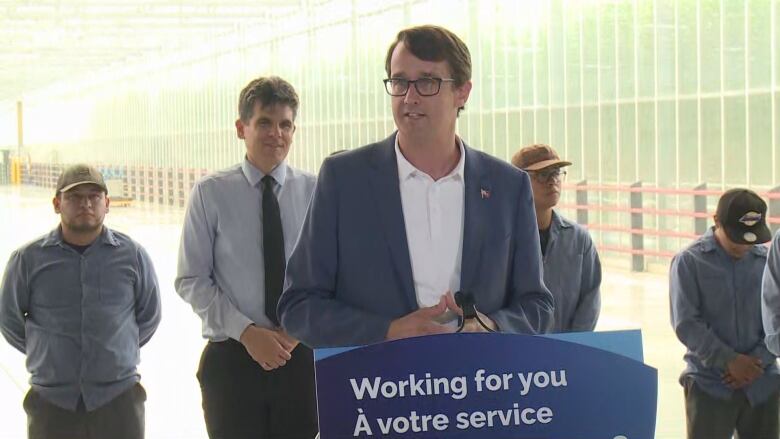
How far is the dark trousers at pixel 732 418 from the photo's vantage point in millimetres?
5207

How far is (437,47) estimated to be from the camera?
2.76 meters

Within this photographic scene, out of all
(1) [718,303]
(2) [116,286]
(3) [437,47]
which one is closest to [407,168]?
(3) [437,47]

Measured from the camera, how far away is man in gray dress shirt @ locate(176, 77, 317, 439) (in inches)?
171

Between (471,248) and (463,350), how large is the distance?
1.80ft

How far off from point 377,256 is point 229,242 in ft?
5.95

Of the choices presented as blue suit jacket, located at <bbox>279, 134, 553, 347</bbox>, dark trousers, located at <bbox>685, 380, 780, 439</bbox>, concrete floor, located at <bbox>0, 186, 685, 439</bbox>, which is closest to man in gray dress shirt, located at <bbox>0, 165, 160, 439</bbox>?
blue suit jacket, located at <bbox>279, 134, 553, 347</bbox>

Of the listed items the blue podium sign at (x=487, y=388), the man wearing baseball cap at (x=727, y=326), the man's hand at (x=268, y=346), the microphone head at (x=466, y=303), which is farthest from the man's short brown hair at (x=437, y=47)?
the man wearing baseball cap at (x=727, y=326)

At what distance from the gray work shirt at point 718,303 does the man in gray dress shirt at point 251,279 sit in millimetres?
1827

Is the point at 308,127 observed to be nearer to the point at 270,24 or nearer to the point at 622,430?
the point at 270,24

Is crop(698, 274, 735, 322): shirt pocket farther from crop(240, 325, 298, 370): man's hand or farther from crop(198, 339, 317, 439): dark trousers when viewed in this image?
crop(240, 325, 298, 370): man's hand

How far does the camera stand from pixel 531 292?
9.57 ft

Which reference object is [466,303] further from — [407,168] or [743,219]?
[743,219]

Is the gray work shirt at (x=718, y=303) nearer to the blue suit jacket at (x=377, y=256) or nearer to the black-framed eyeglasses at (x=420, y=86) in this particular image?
the blue suit jacket at (x=377, y=256)

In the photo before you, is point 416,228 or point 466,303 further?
point 416,228
